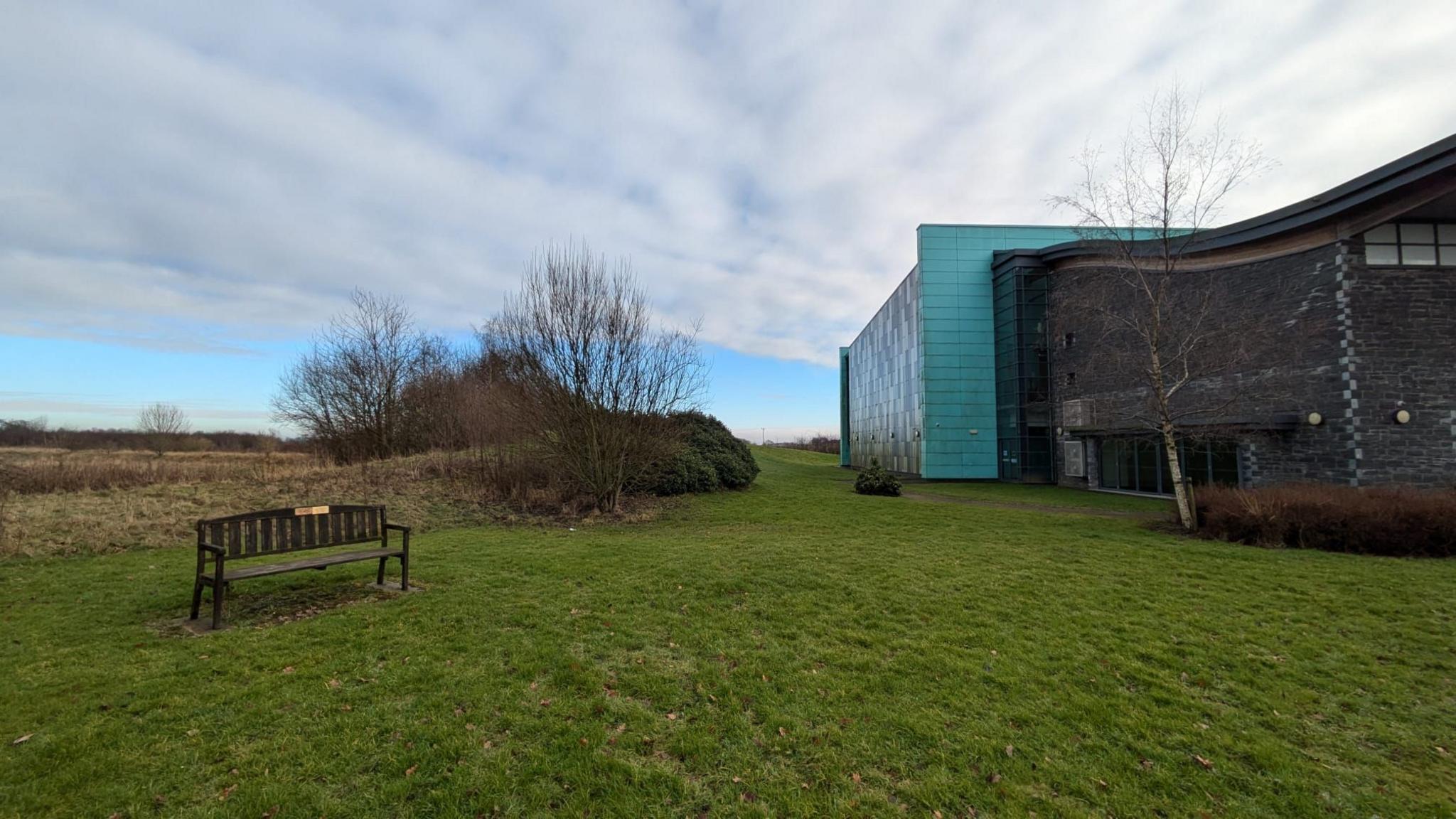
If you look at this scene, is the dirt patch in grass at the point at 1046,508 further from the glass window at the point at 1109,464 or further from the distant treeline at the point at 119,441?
the distant treeline at the point at 119,441

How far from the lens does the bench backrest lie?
5531 millimetres

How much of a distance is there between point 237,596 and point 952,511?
46.0ft

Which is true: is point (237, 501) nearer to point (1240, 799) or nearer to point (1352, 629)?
point (1240, 799)

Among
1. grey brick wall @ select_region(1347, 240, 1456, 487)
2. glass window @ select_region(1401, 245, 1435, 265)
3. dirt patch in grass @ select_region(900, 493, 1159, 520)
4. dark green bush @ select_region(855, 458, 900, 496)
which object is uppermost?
glass window @ select_region(1401, 245, 1435, 265)

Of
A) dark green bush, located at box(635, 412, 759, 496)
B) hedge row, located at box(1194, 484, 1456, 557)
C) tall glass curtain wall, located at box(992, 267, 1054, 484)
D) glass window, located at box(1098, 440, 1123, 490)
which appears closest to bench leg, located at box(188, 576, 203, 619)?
dark green bush, located at box(635, 412, 759, 496)

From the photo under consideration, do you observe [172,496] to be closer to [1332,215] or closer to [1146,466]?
[1146,466]

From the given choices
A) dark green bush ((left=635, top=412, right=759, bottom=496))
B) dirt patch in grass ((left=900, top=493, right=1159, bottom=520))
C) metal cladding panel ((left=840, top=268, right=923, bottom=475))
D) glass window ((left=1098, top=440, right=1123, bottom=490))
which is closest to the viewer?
dirt patch in grass ((left=900, top=493, right=1159, bottom=520))

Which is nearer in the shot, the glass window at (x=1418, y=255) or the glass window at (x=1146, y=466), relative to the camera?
the glass window at (x=1418, y=255)

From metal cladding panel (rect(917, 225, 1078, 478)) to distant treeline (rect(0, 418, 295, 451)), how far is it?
29219mm

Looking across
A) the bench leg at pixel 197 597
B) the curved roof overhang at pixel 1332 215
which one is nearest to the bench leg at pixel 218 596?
the bench leg at pixel 197 597

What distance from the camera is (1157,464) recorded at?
781 inches

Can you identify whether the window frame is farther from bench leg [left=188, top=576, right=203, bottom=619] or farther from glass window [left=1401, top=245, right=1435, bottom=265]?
bench leg [left=188, top=576, right=203, bottom=619]

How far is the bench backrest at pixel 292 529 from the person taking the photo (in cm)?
553

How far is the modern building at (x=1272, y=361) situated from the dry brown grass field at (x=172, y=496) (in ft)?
58.6
